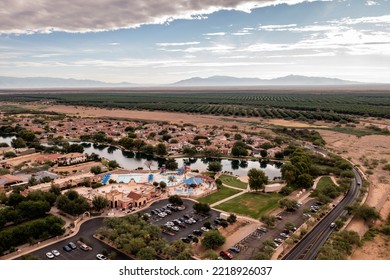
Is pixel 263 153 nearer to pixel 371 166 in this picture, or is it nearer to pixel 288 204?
pixel 371 166

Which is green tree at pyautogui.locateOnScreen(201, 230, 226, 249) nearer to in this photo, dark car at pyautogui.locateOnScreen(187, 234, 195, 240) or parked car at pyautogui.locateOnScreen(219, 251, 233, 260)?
parked car at pyautogui.locateOnScreen(219, 251, 233, 260)

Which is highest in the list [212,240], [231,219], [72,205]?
[72,205]

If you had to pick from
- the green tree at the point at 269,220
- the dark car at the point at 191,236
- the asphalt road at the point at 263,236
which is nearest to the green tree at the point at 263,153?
the asphalt road at the point at 263,236

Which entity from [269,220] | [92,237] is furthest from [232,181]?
[92,237]

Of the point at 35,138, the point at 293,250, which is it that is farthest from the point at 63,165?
the point at 293,250

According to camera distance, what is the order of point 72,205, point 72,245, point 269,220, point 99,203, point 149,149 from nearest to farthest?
point 72,245 → point 269,220 → point 72,205 → point 99,203 → point 149,149

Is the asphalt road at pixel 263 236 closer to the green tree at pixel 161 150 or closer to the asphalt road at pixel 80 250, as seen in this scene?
the asphalt road at pixel 80 250
